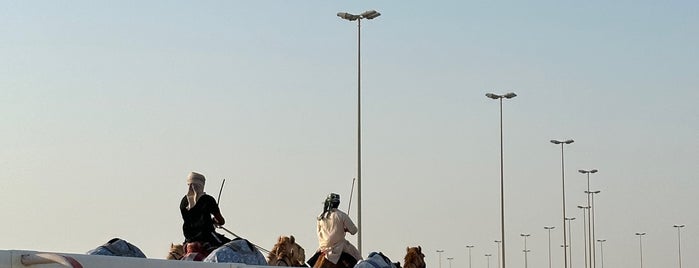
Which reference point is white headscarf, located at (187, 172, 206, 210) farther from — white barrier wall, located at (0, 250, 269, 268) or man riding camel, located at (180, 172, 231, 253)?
white barrier wall, located at (0, 250, 269, 268)

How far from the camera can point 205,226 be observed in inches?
518

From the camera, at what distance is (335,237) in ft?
49.3

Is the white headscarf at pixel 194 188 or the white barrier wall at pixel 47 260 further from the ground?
the white headscarf at pixel 194 188

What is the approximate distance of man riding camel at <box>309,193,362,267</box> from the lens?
15.0 meters

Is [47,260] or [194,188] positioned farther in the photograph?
[194,188]

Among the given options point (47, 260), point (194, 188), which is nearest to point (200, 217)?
point (194, 188)

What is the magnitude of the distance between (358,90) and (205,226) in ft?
83.7

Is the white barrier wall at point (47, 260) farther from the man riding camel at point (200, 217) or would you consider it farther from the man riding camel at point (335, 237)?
the man riding camel at point (335, 237)

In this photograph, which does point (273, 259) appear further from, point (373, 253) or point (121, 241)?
point (121, 241)

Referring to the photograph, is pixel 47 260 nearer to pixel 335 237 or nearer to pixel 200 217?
pixel 200 217

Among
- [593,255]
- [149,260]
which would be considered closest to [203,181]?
[149,260]

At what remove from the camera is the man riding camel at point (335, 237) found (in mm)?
14953

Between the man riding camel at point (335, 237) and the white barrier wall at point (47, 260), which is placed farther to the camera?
the man riding camel at point (335, 237)

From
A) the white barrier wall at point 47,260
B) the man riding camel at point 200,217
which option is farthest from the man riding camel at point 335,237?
the white barrier wall at point 47,260
